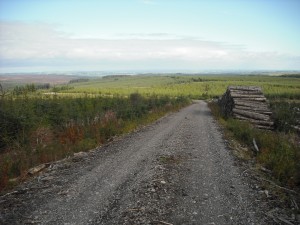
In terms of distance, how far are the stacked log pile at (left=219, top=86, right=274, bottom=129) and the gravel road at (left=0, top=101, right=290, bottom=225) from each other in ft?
31.9

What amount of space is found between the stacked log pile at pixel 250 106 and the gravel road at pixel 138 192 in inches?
383

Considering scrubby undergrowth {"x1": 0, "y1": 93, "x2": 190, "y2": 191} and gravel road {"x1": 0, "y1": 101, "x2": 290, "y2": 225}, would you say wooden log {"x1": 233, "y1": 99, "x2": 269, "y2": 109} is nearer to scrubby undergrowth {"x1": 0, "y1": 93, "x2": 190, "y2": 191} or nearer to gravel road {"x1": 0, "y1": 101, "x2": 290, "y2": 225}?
scrubby undergrowth {"x1": 0, "y1": 93, "x2": 190, "y2": 191}

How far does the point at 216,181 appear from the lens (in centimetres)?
846

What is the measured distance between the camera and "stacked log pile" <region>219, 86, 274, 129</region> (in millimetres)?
20188

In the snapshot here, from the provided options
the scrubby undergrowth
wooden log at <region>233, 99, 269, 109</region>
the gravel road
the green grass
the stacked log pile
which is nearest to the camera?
the gravel road

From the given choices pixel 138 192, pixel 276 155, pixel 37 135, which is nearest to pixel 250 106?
pixel 276 155

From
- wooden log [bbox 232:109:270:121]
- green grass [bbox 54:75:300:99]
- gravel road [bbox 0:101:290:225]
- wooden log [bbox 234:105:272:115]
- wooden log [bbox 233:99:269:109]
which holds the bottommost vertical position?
green grass [bbox 54:75:300:99]

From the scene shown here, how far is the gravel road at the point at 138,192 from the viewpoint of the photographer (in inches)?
246

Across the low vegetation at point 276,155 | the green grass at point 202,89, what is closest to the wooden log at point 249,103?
the low vegetation at point 276,155

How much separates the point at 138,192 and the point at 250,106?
1673 centimetres

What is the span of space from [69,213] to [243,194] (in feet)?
15.3

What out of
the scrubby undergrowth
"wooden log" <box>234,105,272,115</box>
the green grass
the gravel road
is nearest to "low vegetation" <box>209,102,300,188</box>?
the gravel road

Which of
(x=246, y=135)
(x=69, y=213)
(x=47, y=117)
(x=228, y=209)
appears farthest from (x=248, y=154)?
(x=47, y=117)

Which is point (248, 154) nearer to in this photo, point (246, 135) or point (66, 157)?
point (246, 135)
